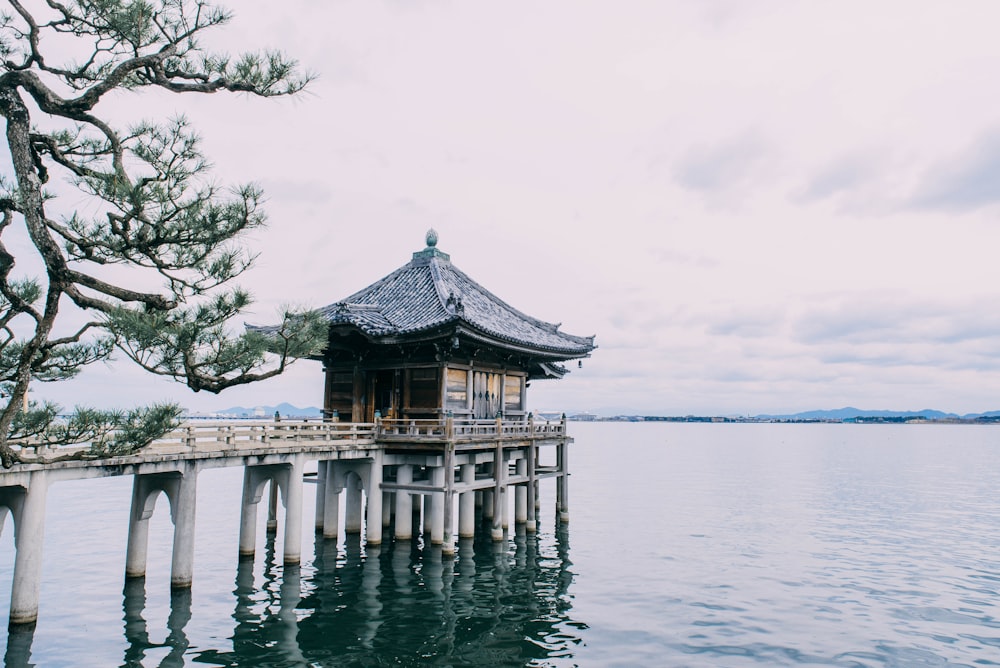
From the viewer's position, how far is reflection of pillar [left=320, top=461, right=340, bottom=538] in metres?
24.3

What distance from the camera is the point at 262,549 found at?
25.4 m

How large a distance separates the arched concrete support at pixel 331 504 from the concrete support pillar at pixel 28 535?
10835 mm

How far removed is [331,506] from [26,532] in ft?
38.6

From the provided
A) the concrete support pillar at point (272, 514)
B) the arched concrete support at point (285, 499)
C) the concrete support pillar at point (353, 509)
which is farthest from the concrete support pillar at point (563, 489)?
the arched concrete support at point (285, 499)

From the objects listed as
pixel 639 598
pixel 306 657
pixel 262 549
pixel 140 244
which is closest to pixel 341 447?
pixel 262 549

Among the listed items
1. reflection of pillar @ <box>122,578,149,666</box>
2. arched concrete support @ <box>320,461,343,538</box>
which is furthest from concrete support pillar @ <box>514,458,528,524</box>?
reflection of pillar @ <box>122,578,149,666</box>

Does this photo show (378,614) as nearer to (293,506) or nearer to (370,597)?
(370,597)

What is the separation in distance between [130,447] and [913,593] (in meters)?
A: 21.9

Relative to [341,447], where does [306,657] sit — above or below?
below

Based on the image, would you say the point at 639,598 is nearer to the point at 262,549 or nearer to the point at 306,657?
the point at 306,657

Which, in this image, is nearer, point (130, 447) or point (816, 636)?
point (130, 447)

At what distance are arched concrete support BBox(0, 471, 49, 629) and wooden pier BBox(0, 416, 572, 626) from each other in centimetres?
2

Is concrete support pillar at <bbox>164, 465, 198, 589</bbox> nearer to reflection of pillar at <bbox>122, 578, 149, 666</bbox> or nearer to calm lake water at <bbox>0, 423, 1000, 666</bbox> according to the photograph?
calm lake water at <bbox>0, 423, 1000, 666</bbox>

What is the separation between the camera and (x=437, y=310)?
83.5ft
